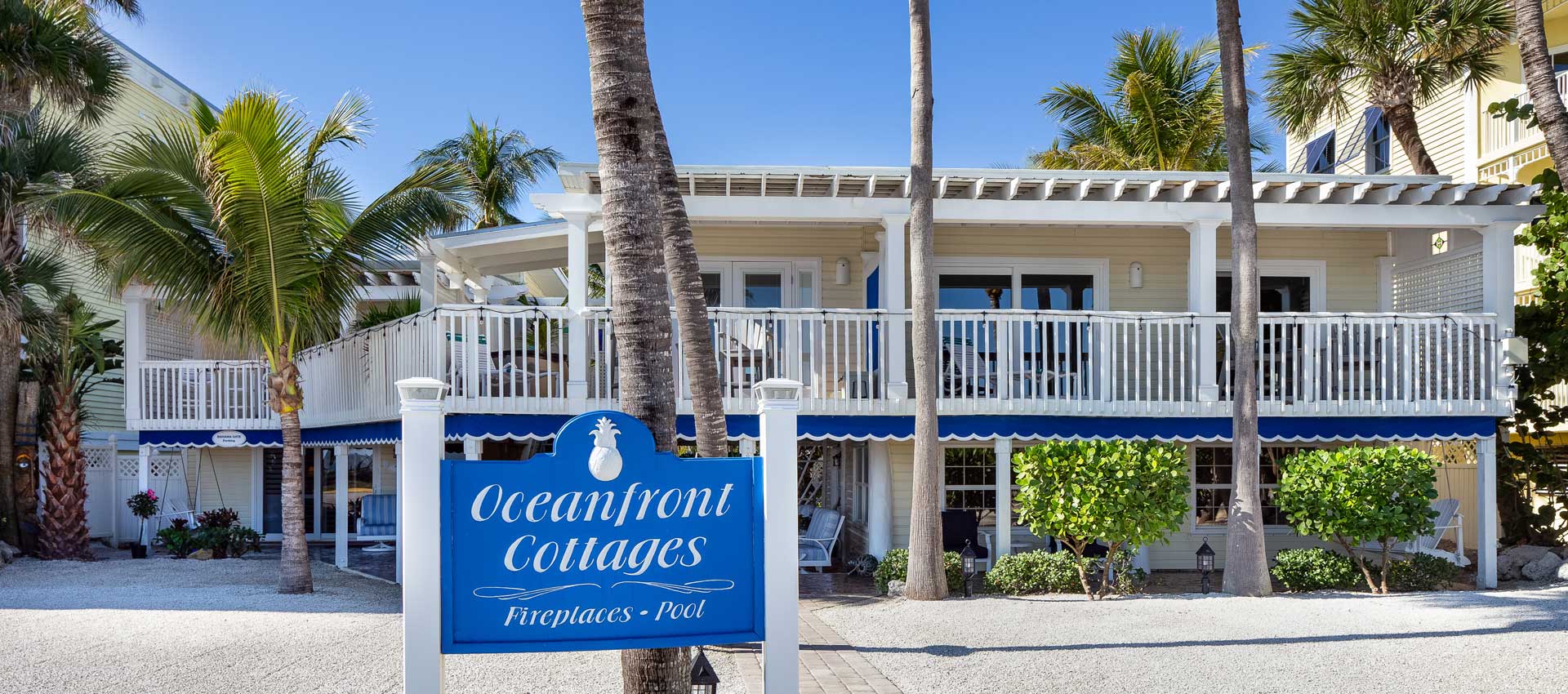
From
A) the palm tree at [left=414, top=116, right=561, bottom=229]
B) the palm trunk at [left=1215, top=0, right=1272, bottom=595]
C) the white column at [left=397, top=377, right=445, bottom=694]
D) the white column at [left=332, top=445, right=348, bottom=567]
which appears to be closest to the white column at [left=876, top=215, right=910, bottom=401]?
the palm trunk at [left=1215, top=0, right=1272, bottom=595]

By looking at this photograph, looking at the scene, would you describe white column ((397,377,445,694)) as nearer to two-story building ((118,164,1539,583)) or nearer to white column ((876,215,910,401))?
two-story building ((118,164,1539,583))

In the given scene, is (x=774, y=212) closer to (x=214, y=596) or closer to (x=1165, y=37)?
(x=214, y=596)

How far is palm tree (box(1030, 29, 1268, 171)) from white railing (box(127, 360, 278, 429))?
14.6 meters

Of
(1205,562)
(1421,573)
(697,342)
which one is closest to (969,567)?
(1205,562)

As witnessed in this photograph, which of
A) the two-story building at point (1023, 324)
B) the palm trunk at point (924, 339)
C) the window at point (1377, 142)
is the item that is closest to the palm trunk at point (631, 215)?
the palm trunk at point (924, 339)

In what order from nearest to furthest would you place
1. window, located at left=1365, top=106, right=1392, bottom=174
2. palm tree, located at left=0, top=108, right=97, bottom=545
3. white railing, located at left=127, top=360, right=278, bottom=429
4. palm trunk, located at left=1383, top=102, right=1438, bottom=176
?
palm tree, located at left=0, top=108, right=97, bottom=545
palm trunk, located at left=1383, top=102, right=1438, bottom=176
white railing, located at left=127, top=360, right=278, bottom=429
window, located at left=1365, top=106, right=1392, bottom=174

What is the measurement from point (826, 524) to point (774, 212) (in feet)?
11.9

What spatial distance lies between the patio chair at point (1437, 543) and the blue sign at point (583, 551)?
29.5 feet

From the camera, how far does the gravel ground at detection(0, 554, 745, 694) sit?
716 centimetres

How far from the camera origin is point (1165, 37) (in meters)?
19.5

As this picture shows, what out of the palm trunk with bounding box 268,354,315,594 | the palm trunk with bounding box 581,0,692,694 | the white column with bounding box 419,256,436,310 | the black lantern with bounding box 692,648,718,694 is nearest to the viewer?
the palm trunk with bounding box 581,0,692,694

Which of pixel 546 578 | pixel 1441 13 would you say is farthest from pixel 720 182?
pixel 1441 13

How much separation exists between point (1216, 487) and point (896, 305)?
16.8 ft

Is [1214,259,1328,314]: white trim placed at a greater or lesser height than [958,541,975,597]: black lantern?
greater
